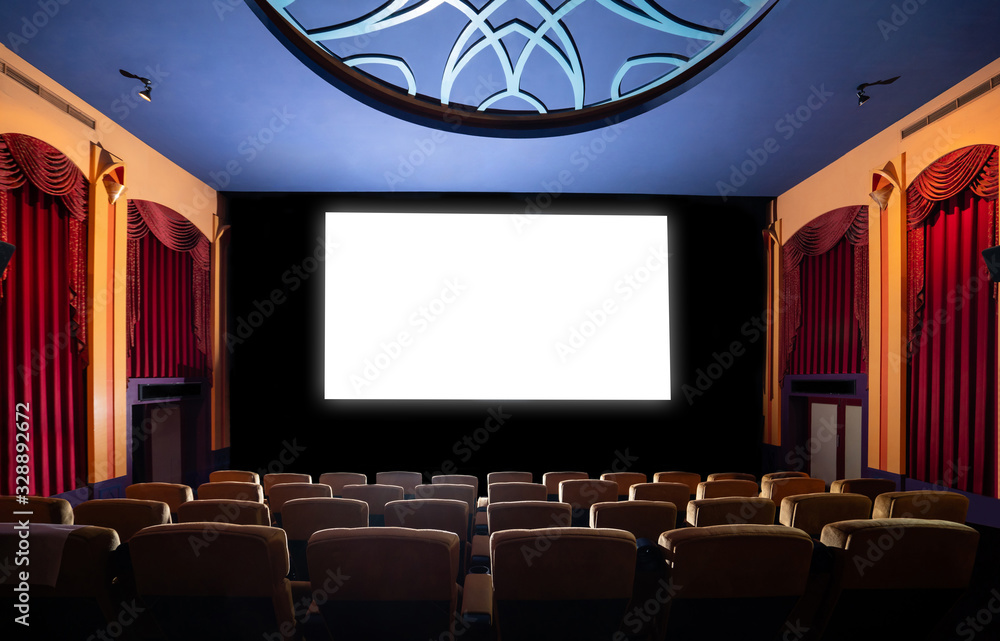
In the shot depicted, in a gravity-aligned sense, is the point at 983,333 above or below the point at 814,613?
above

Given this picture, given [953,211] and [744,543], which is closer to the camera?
[744,543]

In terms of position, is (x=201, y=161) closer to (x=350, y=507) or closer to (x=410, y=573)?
(x=350, y=507)

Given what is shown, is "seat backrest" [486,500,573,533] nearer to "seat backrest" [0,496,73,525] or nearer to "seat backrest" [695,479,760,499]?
A: "seat backrest" [695,479,760,499]

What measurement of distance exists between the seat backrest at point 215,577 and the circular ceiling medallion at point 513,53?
3446 millimetres

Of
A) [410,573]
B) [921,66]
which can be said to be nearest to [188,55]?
[410,573]

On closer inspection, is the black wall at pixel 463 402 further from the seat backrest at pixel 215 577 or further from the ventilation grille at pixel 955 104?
the seat backrest at pixel 215 577

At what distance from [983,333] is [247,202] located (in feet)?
26.8

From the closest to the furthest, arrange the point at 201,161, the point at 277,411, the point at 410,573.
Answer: the point at 410,573
the point at 201,161
the point at 277,411

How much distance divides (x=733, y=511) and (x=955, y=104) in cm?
426

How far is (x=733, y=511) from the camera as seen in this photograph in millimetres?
3053

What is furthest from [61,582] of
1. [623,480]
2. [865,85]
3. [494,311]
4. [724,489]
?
[865,85]

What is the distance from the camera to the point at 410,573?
2.07 meters

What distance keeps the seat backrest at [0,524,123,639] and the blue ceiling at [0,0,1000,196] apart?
3.48 metres

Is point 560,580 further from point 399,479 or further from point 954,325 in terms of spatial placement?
point 954,325
